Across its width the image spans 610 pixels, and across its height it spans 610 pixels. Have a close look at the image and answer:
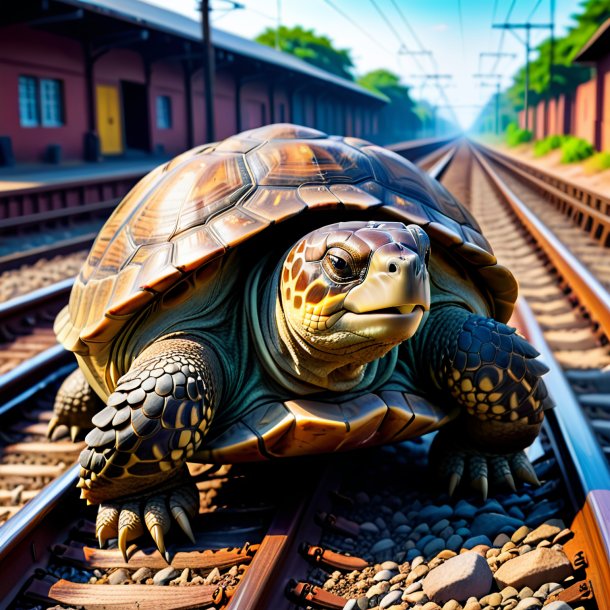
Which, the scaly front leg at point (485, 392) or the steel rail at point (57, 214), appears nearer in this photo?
the scaly front leg at point (485, 392)

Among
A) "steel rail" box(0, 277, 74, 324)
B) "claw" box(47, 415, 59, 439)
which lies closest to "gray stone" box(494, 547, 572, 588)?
"claw" box(47, 415, 59, 439)

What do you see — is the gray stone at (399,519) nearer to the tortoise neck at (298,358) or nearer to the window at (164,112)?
the tortoise neck at (298,358)

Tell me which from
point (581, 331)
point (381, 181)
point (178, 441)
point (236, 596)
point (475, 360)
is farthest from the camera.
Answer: point (581, 331)

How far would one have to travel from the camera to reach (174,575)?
253cm

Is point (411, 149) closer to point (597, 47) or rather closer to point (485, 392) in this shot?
point (597, 47)

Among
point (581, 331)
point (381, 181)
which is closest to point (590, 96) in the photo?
point (581, 331)

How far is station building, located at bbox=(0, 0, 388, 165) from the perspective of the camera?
20.1 m

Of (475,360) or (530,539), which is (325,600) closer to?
(530,539)

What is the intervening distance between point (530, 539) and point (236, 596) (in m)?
1.09

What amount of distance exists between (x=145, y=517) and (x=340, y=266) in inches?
46.6

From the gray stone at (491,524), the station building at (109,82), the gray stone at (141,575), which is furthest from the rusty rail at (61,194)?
the gray stone at (491,524)

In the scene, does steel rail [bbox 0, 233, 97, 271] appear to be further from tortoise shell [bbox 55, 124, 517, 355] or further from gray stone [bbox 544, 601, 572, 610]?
gray stone [bbox 544, 601, 572, 610]

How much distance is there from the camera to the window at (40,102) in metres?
21.4

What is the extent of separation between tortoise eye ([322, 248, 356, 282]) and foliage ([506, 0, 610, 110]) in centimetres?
3958
